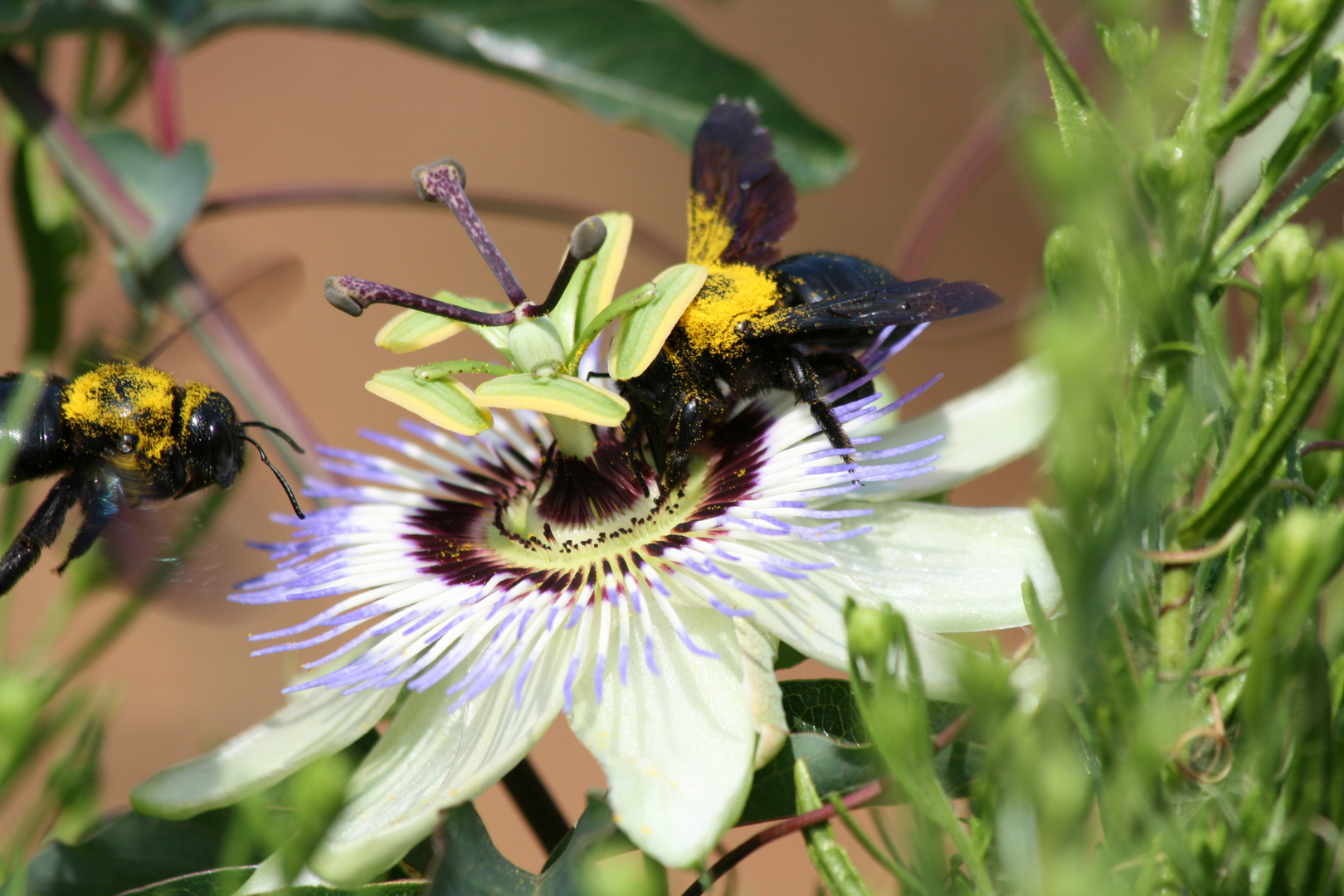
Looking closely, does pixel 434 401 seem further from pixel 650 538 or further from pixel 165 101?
pixel 165 101

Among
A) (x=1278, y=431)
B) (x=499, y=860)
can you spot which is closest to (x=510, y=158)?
(x=499, y=860)

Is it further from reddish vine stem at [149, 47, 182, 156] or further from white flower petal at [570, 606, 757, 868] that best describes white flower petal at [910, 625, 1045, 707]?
reddish vine stem at [149, 47, 182, 156]

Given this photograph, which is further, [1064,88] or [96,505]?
[96,505]

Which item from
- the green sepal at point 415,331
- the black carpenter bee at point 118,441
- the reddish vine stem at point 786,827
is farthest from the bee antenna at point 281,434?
the reddish vine stem at point 786,827

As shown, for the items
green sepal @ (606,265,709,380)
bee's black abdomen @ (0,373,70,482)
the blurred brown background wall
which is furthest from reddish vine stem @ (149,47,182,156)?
the blurred brown background wall

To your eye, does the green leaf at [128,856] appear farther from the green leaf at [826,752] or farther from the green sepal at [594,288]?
the green sepal at [594,288]

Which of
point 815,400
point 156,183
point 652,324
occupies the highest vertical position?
point 156,183

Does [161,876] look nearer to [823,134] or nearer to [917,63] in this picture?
[823,134]
